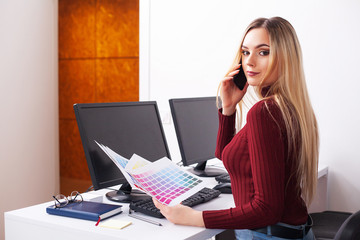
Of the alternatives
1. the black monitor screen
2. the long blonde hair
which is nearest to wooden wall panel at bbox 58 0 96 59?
the black monitor screen

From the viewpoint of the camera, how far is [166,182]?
1465 mm

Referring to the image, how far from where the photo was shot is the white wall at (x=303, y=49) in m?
2.64

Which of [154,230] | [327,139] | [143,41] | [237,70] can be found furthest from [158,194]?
[143,41]

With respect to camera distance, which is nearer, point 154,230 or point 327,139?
point 154,230

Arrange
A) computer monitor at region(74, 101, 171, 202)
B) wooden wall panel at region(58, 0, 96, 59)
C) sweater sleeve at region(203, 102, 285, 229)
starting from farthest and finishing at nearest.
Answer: wooden wall panel at region(58, 0, 96, 59), computer monitor at region(74, 101, 171, 202), sweater sleeve at region(203, 102, 285, 229)

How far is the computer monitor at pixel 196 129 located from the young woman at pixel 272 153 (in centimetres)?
79

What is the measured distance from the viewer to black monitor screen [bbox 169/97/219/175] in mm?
2217

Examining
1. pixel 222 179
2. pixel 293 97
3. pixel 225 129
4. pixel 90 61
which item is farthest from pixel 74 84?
pixel 293 97

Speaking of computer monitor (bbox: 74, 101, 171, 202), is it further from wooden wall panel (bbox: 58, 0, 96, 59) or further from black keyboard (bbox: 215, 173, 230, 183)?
wooden wall panel (bbox: 58, 0, 96, 59)

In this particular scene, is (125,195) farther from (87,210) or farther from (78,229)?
(78,229)

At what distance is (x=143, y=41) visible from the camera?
351cm

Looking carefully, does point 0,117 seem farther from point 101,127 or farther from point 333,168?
point 333,168

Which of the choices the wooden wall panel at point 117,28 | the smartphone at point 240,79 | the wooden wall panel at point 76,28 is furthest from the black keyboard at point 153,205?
the wooden wall panel at point 76,28

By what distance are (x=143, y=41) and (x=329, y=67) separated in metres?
1.58
